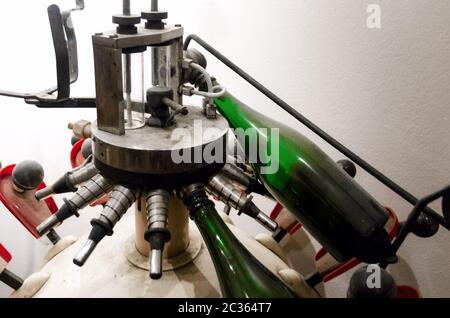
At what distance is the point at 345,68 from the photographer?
0.83 meters

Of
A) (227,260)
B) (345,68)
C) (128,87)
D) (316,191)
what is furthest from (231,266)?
(345,68)

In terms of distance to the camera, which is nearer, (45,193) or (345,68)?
(45,193)

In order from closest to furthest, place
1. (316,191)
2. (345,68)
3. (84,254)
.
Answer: (84,254) < (316,191) < (345,68)

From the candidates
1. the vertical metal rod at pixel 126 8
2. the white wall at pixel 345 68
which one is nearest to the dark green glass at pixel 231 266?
the vertical metal rod at pixel 126 8

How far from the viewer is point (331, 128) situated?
2.90 ft

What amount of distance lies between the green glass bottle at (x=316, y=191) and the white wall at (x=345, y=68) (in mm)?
265

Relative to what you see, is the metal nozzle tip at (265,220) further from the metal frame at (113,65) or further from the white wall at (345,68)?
the white wall at (345,68)

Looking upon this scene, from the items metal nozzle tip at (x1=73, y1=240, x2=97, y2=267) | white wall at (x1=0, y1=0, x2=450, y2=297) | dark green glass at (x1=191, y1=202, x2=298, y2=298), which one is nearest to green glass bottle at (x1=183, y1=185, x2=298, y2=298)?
dark green glass at (x1=191, y1=202, x2=298, y2=298)

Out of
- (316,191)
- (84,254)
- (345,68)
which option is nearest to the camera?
(84,254)

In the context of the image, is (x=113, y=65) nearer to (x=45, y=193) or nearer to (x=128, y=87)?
(x=128, y=87)

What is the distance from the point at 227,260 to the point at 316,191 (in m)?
0.14

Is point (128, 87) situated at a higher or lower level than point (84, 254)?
higher

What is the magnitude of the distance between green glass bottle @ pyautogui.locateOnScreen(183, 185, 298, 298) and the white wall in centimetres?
44
